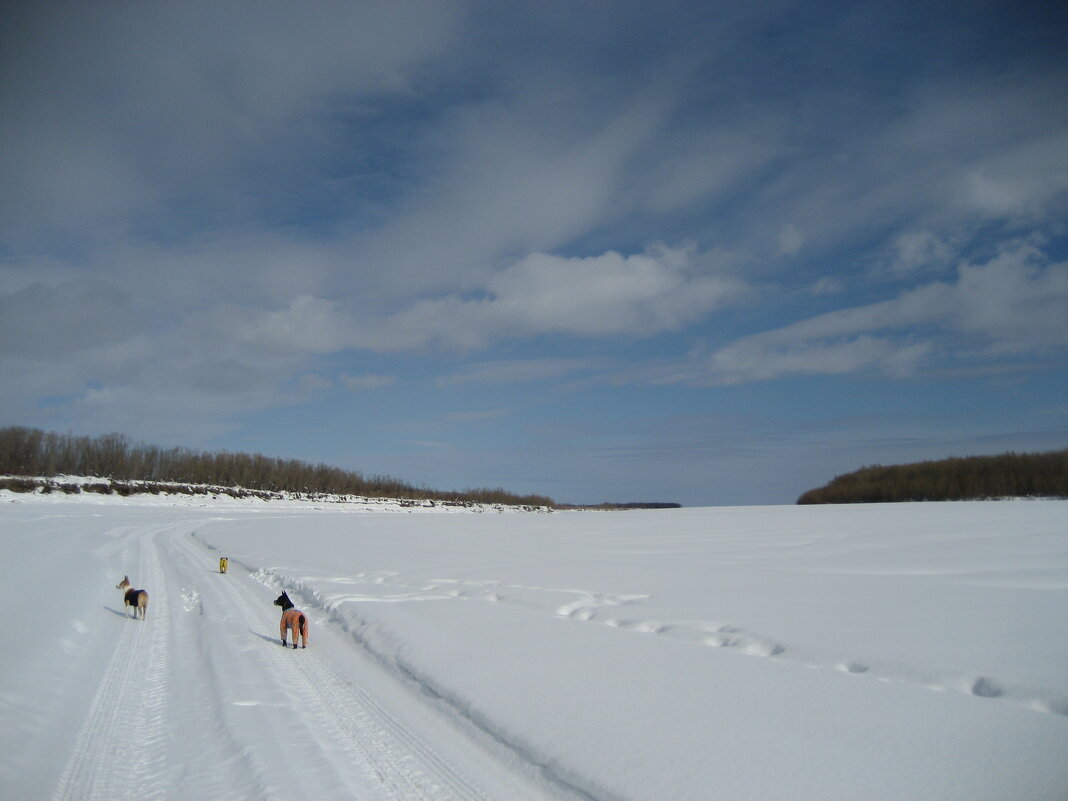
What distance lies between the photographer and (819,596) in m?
8.29

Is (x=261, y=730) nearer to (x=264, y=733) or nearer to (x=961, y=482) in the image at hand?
(x=264, y=733)

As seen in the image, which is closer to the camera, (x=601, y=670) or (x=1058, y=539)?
(x=601, y=670)

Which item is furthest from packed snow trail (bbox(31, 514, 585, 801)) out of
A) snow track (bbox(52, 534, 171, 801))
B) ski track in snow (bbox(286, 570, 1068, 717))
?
ski track in snow (bbox(286, 570, 1068, 717))

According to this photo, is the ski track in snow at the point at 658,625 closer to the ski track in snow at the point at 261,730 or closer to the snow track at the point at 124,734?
the ski track in snow at the point at 261,730

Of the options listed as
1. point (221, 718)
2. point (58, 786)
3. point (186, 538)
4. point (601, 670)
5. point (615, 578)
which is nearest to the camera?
point (58, 786)

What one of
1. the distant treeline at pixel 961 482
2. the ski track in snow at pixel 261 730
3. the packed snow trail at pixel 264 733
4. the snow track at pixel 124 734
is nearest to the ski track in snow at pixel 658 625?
the packed snow trail at pixel 264 733

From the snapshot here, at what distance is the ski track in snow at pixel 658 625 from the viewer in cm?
458

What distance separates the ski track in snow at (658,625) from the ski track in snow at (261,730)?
9.68 ft

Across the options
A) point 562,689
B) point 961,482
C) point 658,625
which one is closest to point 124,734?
point 562,689

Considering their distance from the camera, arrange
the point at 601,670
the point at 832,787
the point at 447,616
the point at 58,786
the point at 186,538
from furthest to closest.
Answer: the point at 186,538, the point at 447,616, the point at 601,670, the point at 58,786, the point at 832,787

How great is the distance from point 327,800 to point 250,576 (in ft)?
35.6

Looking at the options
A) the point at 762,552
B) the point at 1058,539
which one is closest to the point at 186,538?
the point at 762,552

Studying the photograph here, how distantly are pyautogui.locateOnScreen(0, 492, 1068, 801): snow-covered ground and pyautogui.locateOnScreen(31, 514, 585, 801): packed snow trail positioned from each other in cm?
2

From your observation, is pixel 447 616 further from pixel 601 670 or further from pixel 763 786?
pixel 763 786
